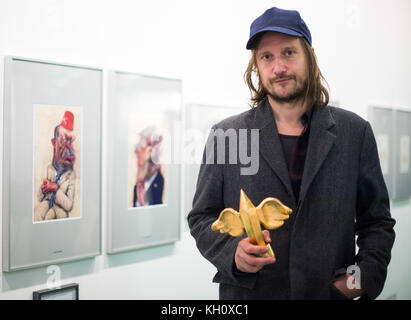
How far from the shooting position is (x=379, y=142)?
255cm

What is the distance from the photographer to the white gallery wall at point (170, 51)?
51.1 inches

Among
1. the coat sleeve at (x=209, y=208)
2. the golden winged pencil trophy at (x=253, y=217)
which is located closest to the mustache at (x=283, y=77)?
the coat sleeve at (x=209, y=208)

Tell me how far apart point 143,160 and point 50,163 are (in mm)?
334

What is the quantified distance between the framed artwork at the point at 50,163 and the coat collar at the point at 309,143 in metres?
0.53

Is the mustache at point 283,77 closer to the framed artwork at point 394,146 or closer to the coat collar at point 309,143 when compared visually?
the coat collar at point 309,143

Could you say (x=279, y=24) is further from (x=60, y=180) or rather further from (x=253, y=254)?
(x=60, y=180)

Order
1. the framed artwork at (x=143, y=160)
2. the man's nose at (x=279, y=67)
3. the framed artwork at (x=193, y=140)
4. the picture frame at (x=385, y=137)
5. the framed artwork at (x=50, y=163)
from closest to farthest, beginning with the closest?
the man's nose at (x=279, y=67)
the framed artwork at (x=50, y=163)
the framed artwork at (x=143, y=160)
the framed artwork at (x=193, y=140)
the picture frame at (x=385, y=137)

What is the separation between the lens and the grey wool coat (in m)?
1.12

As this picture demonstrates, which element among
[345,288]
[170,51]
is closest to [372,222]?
[345,288]

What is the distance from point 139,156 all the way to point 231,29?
0.65 metres

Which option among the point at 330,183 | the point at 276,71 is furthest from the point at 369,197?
the point at 276,71

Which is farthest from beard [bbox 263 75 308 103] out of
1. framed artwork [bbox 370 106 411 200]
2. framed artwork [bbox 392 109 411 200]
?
framed artwork [bbox 392 109 411 200]

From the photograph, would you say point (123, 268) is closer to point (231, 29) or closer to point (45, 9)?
point (45, 9)

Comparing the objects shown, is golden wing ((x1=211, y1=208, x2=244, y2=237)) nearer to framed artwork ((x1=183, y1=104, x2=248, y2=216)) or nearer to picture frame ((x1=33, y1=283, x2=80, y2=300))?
picture frame ((x1=33, y1=283, x2=80, y2=300))
